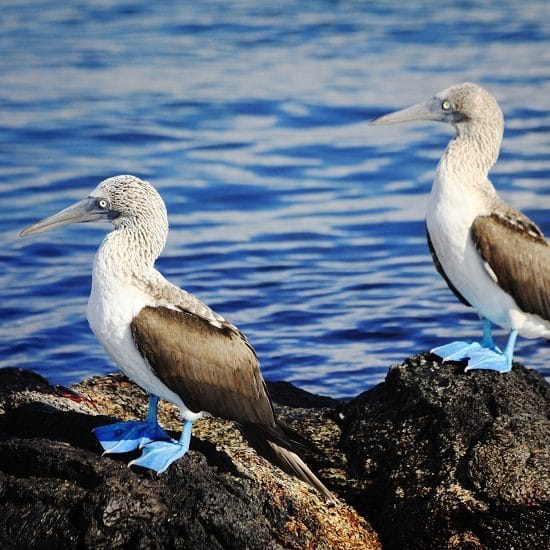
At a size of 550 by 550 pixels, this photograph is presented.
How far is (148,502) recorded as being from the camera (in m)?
5.81

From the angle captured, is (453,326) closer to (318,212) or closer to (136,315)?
(318,212)

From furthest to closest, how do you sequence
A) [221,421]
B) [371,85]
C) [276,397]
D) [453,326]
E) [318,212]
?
[371,85]
[318,212]
[453,326]
[276,397]
[221,421]

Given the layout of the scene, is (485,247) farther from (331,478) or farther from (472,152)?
(331,478)

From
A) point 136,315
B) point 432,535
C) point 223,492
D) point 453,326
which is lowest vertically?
point 453,326

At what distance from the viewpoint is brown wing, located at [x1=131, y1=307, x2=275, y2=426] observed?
6.32 metres

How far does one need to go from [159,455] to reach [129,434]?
0.34 meters

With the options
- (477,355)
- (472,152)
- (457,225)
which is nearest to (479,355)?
(477,355)

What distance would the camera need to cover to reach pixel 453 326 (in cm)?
1142

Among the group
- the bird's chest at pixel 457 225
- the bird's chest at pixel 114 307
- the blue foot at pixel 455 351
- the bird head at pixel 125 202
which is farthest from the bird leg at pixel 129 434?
the bird's chest at pixel 457 225

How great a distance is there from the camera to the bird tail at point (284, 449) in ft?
20.8

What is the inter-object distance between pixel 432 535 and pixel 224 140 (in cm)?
1143

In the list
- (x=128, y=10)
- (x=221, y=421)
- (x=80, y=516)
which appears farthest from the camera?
(x=128, y=10)

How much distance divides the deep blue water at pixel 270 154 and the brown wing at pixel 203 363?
3.54 metres

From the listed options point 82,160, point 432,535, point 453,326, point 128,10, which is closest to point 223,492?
point 432,535
